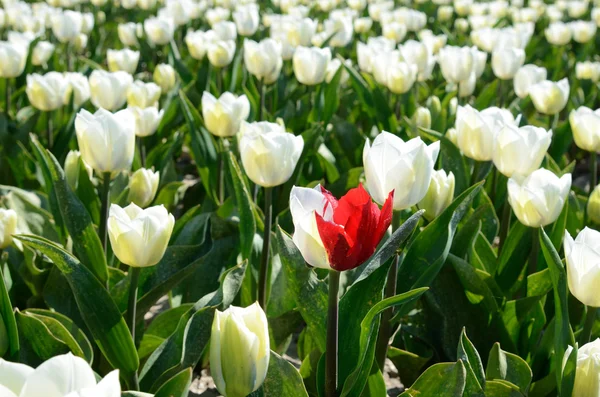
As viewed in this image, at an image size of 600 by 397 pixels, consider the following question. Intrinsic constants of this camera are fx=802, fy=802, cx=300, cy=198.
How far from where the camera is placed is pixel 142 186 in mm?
2070

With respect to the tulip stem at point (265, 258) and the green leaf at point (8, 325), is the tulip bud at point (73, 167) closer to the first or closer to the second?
the tulip stem at point (265, 258)

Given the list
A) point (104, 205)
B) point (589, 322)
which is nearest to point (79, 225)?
point (104, 205)

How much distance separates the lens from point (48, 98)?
2717 mm

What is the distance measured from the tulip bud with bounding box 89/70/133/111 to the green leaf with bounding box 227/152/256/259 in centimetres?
81

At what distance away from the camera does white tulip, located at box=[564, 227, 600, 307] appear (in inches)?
54.7

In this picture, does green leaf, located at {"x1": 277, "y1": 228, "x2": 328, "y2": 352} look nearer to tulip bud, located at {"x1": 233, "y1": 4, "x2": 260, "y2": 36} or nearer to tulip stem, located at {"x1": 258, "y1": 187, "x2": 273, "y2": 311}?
tulip stem, located at {"x1": 258, "y1": 187, "x2": 273, "y2": 311}

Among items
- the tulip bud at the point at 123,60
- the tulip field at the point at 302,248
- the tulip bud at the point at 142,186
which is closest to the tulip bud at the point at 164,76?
the tulip field at the point at 302,248

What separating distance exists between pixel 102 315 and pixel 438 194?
79 centimetres

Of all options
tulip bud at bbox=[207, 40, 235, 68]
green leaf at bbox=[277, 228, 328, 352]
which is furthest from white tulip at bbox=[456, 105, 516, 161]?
tulip bud at bbox=[207, 40, 235, 68]

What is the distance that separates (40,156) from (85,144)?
0.25 meters

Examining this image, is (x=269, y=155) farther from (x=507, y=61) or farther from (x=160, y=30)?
(x=160, y=30)

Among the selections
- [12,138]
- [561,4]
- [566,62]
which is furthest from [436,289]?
[561,4]

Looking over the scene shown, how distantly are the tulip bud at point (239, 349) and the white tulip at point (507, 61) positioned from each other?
96.6 inches

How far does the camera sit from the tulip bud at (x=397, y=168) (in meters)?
1.45
